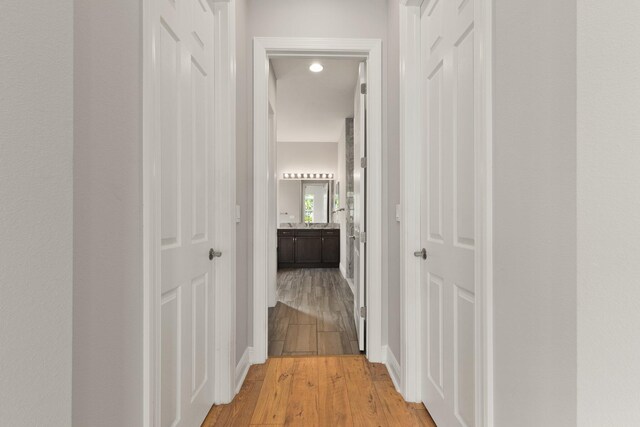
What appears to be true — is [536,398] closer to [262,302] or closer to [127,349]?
[127,349]

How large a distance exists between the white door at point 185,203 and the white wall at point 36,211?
45 cm

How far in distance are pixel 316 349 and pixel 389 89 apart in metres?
1.98

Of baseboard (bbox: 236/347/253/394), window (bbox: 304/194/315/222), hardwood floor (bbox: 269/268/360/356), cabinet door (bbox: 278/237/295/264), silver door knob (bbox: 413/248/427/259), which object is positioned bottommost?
hardwood floor (bbox: 269/268/360/356)

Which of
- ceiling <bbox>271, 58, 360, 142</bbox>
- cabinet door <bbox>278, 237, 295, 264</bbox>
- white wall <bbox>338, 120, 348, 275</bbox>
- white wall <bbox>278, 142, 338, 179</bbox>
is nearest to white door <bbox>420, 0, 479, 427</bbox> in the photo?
ceiling <bbox>271, 58, 360, 142</bbox>

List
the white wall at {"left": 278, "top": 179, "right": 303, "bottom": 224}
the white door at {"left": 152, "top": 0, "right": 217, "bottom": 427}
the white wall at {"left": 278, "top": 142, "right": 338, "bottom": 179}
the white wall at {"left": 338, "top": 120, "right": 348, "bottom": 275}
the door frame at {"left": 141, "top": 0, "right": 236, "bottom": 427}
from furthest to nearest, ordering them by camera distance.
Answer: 1. the white wall at {"left": 278, "top": 179, "right": 303, "bottom": 224}
2. the white wall at {"left": 278, "top": 142, "right": 338, "bottom": 179}
3. the white wall at {"left": 338, "top": 120, "right": 348, "bottom": 275}
4. the door frame at {"left": 141, "top": 0, "right": 236, "bottom": 427}
5. the white door at {"left": 152, "top": 0, "right": 217, "bottom": 427}

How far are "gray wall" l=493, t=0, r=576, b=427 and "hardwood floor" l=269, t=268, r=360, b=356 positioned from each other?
1.80 m

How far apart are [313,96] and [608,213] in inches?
166

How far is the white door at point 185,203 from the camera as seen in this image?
122cm

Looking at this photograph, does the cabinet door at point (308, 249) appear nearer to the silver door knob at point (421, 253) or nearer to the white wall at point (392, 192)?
the white wall at point (392, 192)

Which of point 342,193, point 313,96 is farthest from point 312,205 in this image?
point 313,96

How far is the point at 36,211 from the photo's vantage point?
0.61 metres

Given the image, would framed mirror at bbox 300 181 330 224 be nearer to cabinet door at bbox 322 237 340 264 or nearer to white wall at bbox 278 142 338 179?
white wall at bbox 278 142 338 179

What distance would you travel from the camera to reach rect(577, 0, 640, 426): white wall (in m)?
0.61

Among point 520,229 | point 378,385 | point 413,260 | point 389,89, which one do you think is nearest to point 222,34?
point 389,89
